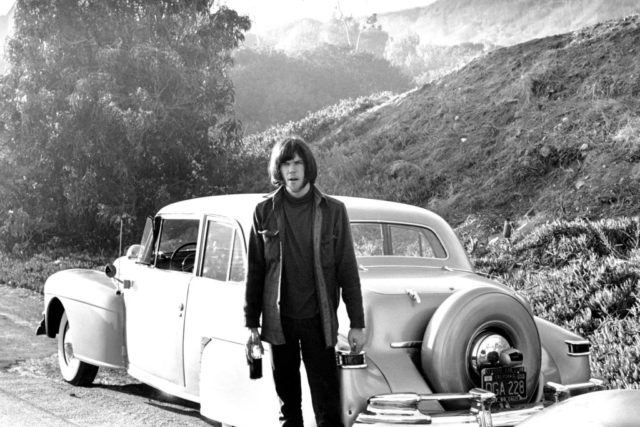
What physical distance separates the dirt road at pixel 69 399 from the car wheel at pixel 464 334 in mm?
2044

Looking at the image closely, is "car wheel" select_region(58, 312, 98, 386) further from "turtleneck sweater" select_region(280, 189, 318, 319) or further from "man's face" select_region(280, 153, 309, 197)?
"man's face" select_region(280, 153, 309, 197)

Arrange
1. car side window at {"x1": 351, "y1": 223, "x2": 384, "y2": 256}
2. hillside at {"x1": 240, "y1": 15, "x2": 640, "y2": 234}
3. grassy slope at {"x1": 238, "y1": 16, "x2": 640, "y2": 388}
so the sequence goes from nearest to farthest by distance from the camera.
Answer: car side window at {"x1": 351, "y1": 223, "x2": 384, "y2": 256}
grassy slope at {"x1": 238, "y1": 16, "x2": 640, "y2": 388}
hillside at {"x1": 240, "y1": 15, "x2": 640, "y2": 234}

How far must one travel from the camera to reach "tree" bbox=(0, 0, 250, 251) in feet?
57.8

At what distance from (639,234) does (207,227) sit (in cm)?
602

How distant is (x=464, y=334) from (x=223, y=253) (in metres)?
1.78

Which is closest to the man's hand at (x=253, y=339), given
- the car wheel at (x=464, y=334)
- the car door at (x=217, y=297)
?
the car door at (x=217, y=297)

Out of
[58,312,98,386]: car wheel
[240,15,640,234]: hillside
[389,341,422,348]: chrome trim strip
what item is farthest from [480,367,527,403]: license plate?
[240,15,640,234]: hillside

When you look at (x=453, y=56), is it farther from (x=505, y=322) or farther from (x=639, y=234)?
(x=505, y=322)

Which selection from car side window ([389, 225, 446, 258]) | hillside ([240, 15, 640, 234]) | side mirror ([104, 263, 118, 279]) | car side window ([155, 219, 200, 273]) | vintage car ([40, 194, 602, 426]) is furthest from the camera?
hillside ([240, 15, 640, 234])

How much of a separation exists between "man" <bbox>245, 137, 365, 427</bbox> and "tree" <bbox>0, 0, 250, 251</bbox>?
531 inches

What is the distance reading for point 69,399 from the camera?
6.30 metres

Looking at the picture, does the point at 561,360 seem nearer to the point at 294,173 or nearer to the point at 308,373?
the point at 308,373

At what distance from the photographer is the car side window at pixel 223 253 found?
16.9 feet

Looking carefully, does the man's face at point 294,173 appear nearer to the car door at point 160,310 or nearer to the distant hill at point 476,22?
the car door at point 160,310
